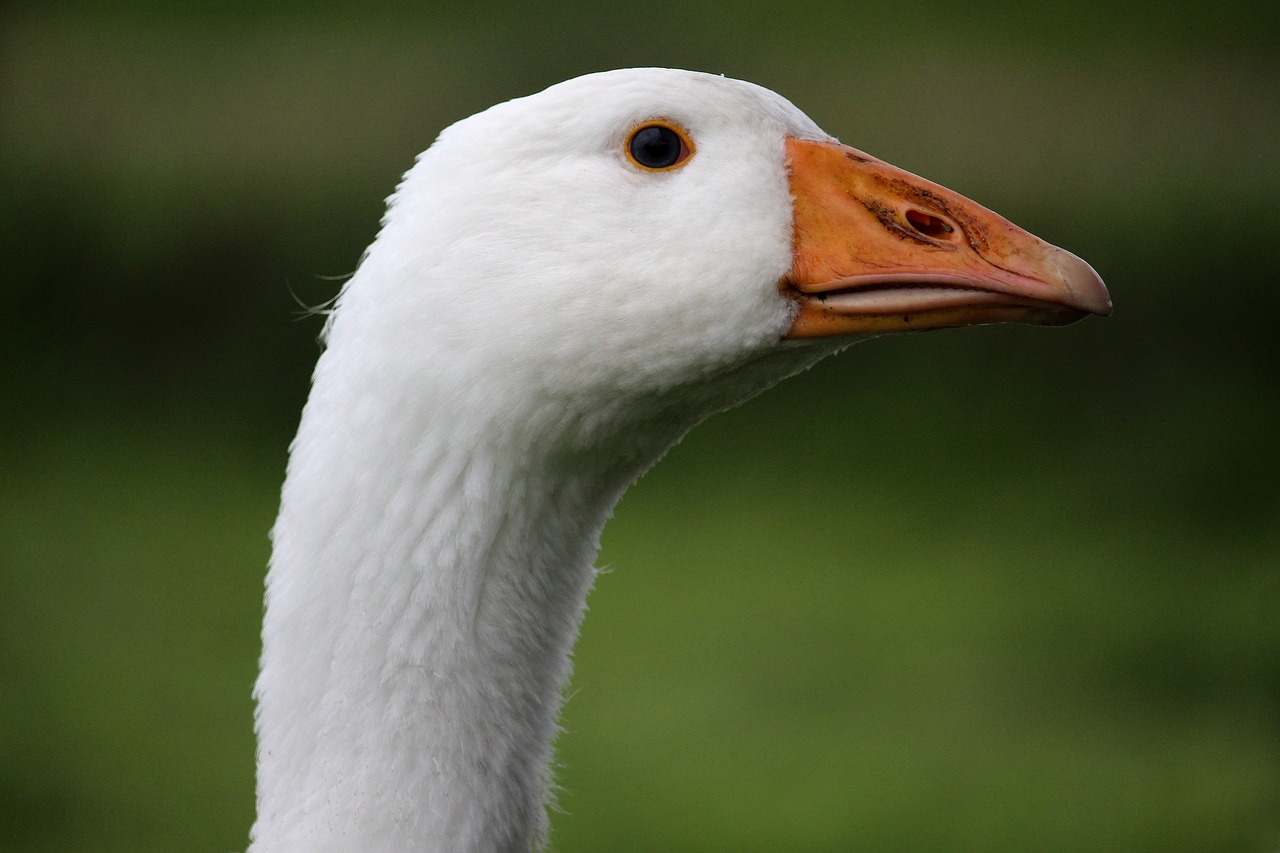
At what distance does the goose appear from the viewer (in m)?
1.16

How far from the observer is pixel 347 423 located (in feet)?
3.89

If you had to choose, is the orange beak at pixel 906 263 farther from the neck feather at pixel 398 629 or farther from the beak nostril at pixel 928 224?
the neck feather at pixel 398 629

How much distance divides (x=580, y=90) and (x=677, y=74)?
0.30 feet

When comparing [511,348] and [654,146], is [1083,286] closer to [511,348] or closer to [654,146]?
[654,146]

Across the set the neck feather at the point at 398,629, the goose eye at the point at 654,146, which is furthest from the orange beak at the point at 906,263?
the neck feather at the point at 398,629

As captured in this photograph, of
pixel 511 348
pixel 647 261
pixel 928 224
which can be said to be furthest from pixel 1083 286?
pixel 511 348

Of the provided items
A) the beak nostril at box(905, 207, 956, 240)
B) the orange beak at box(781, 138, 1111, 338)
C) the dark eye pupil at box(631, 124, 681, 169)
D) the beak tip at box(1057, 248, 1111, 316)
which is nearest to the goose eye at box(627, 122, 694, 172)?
the dark eye pupil at box(631, 124, 681, 169)

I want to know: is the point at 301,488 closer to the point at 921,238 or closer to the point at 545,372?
the point at 545,372

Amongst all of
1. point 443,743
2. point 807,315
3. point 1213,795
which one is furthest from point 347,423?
point 1213,795

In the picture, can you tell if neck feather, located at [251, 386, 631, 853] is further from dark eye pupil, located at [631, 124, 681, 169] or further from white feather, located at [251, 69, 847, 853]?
dark eye pupil, located at [631, 124, 681, 169]

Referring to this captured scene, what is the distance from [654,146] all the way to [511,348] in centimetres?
23

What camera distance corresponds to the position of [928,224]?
1.22 metres

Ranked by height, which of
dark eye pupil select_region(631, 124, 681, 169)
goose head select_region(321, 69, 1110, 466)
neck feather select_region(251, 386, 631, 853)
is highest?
dark eye pupil select_region(631, 124, 681, 169)

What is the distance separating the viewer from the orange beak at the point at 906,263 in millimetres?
1167
